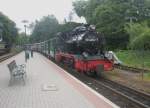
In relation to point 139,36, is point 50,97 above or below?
below

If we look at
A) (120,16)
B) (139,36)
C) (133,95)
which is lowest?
(133,95)

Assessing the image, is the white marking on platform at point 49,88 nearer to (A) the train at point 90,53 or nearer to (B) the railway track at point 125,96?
(B) the railway track at point 125,96

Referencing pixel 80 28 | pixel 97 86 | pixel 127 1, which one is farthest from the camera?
pixel 127 1

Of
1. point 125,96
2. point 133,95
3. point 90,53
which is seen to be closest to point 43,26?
point 90,53

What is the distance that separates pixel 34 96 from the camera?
13.4m

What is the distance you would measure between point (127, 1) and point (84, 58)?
29027mm

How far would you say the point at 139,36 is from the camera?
1495 inches

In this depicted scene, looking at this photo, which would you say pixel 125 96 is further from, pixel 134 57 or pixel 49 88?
pixel 134 57

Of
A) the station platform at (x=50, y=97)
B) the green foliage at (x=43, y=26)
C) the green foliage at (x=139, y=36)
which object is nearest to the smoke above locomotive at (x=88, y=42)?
the station platform at (x=50, y=97)

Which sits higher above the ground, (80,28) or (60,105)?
(80,28)

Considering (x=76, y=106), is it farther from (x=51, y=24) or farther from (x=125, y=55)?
(x=51, y=24)

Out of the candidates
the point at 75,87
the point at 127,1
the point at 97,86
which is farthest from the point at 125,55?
the point at 75,87

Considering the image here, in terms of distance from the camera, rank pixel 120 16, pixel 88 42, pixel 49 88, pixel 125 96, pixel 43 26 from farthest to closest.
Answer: pixel 43 26
pixel 120 16
pixel 88 42
pixel 49 88
pixel 125 96

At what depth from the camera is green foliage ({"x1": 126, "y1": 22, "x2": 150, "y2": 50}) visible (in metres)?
37.4
